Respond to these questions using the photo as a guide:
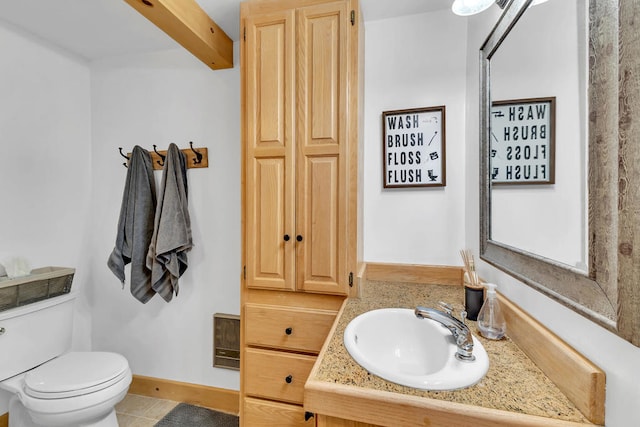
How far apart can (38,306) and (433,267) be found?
7.06 ft

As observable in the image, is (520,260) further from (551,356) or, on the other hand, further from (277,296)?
(277,296)

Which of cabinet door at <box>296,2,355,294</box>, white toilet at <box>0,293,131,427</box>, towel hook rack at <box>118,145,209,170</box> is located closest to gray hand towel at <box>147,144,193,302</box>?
towel hook rack at <box>118,145,209,170</box>

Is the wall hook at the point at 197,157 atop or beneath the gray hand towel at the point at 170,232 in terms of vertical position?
atop

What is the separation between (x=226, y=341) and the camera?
5.95 feet

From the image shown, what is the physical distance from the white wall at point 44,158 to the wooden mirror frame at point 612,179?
2.57 metres

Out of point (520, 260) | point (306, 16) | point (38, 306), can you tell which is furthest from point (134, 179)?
point (520, 260)

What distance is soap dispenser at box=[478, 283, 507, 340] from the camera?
0.87 meters

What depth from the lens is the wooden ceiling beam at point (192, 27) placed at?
4.08ft

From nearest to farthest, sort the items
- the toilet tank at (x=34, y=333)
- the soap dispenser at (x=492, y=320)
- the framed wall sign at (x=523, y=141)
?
the framed wall sign at (x=523, y=141) < the soap dispenser at (x=492, y=320) < the toilet tank at (x=34, y=333)

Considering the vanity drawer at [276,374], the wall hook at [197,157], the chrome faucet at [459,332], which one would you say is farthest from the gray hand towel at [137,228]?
the chrome faucet at [459,332]

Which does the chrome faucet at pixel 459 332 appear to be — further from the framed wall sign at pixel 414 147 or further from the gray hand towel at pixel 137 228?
the gray hand towel at pixel 137 228

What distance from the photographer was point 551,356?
0.67 meters

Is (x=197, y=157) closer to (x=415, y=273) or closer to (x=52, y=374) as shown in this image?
(x=52, y=374)

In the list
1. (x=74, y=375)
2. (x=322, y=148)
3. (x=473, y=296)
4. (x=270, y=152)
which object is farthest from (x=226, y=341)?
(x=473, y=296)
